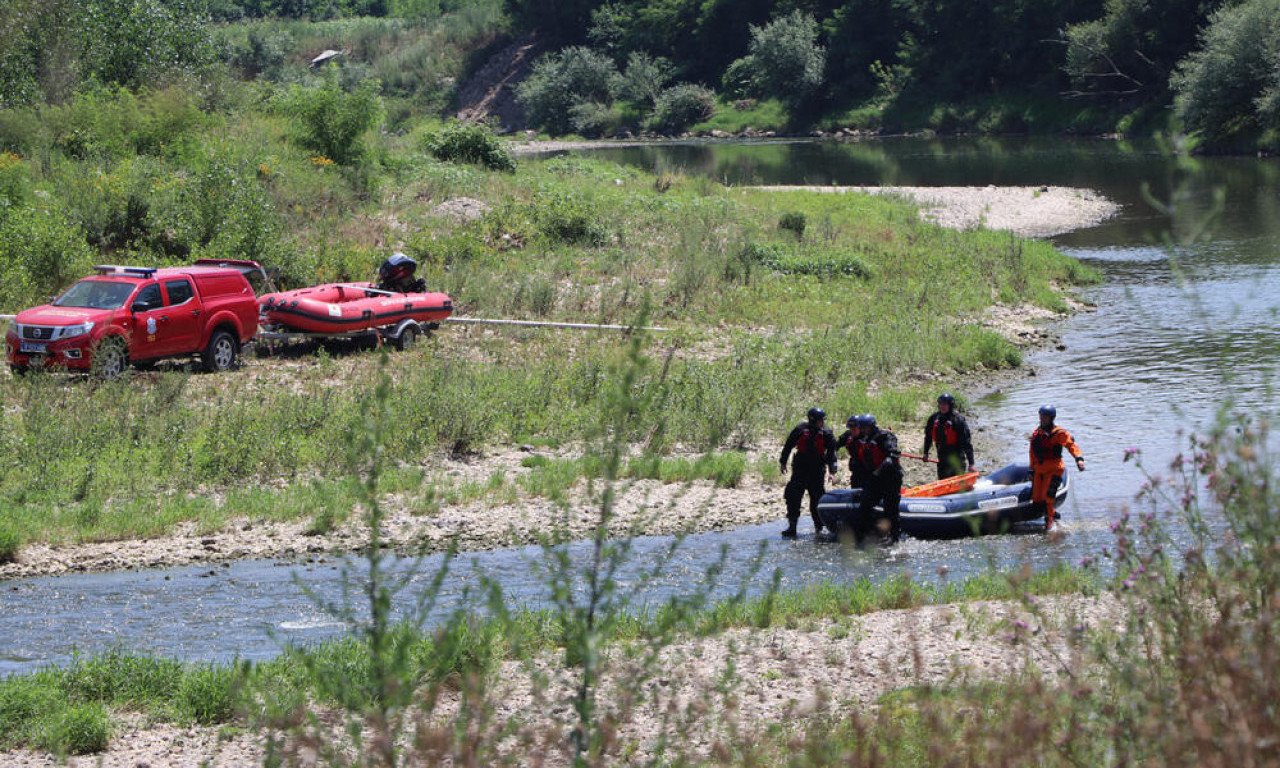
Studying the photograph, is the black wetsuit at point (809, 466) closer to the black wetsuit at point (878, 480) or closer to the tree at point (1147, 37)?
the black wetsuit at point (878, 480)

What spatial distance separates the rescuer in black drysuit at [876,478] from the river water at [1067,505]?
40 cm

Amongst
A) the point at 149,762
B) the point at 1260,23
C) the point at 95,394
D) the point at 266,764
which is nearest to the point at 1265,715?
the point at 266,764

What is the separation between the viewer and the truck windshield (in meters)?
20.0

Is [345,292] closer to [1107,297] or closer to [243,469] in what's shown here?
[243,469]

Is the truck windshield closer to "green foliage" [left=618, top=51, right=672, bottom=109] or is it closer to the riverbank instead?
the riverbank

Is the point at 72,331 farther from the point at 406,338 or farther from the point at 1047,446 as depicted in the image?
the point at 1047,446

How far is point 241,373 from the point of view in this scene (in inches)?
841

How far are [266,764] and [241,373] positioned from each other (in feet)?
56.6

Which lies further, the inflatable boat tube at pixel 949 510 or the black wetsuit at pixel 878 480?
the inflatable boat tube at pixel 949 510

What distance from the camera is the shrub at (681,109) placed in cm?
9381

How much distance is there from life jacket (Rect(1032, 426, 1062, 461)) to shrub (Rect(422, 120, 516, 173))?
2681 centimetres

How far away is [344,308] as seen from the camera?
73.6 feet

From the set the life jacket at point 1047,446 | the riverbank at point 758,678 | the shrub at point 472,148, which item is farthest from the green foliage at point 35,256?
the life jacket at point 1047,446

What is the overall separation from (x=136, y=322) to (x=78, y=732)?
12.1m
